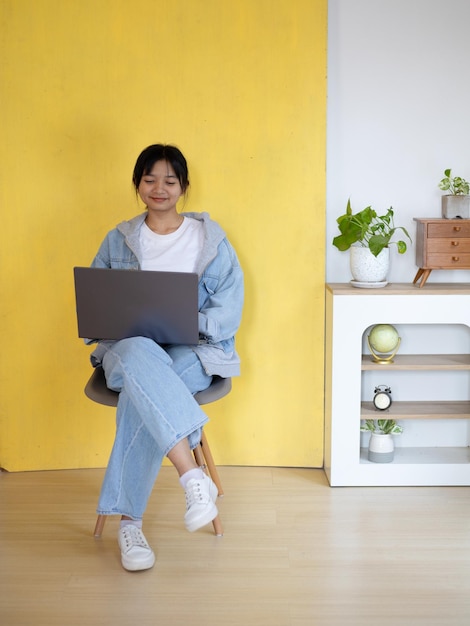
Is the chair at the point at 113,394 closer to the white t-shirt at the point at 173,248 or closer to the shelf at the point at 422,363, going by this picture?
the white t-shirt at the point at 173,248

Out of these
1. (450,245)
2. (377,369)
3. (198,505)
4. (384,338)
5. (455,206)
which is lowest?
(198,505)

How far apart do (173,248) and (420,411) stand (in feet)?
3.68

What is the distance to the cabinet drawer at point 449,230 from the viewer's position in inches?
113

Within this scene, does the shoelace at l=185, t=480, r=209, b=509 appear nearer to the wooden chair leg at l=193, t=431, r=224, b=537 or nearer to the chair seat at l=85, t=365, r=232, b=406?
the chair seat at l=85, t=365, r=232, b=406

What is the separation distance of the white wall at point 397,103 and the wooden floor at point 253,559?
100 centimetres

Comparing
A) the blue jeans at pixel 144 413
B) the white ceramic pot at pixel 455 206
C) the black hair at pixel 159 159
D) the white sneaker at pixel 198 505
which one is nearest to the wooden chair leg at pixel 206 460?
the blue jeans at pixel 144 413

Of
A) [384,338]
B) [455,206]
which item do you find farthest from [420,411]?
[455,206]

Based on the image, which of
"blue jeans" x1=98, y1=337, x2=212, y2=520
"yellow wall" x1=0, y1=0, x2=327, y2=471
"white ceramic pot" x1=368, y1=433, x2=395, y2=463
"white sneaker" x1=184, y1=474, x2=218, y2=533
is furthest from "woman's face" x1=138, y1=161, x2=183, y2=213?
"white ceramic pot" x1=368, y1=433, x2=395, y2=463

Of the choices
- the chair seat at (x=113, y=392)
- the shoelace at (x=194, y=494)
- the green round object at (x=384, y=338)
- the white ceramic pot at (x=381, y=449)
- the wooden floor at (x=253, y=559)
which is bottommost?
the wooden floor at (x=253, y=559)

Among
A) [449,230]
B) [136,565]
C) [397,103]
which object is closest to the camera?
[136,565]

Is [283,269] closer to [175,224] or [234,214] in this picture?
[234,214]

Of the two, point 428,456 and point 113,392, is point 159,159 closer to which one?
point 113,392

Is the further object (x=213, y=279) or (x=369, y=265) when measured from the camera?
(x=369, y=265)

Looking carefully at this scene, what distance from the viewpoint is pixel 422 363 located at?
2.92 m
